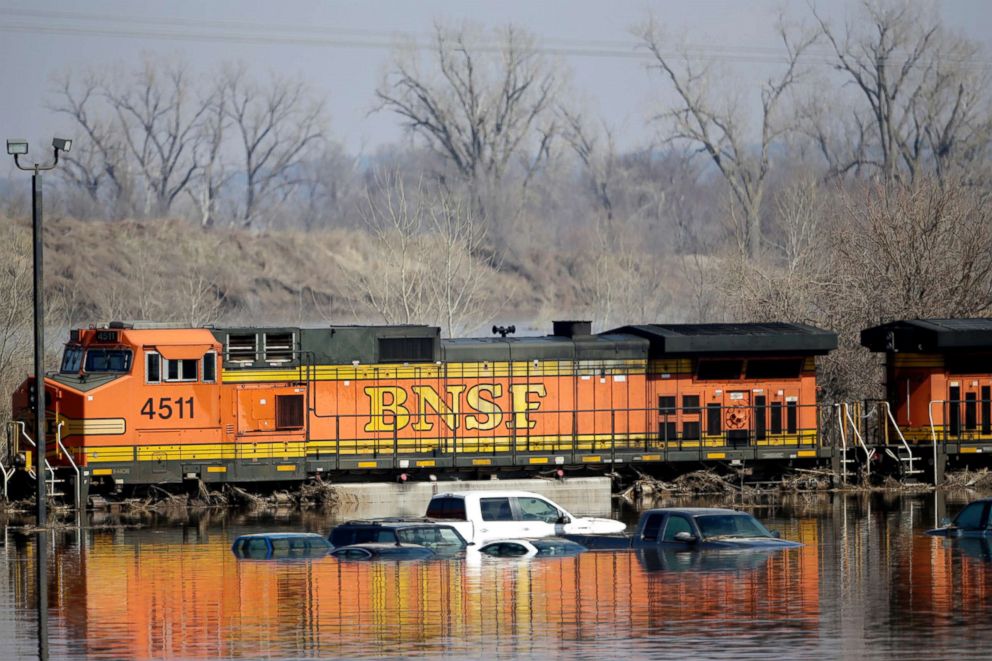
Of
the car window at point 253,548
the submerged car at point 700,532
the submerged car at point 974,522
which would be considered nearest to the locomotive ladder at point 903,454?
the submerged car at point 974,522

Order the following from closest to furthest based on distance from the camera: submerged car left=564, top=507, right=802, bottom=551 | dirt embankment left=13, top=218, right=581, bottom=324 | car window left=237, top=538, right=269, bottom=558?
submerged car left=564, top=507, right=802, bottom=551 < car window left=237, top=538, right=269, bottom=558 < dirt embankment left=13, top=218, right=581, bottom=324

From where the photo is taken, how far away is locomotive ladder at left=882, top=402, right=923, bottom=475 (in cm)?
4281

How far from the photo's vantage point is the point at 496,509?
30656 mm

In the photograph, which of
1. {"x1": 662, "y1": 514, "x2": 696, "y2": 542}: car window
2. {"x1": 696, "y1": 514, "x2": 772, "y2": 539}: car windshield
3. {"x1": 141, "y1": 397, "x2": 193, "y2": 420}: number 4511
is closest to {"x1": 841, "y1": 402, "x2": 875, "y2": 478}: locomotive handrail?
{"x1": 696, "y1": 514, "x2": 772, "y2": 539}: car windshield

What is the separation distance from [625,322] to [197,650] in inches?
2327

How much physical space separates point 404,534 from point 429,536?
0.46 meters

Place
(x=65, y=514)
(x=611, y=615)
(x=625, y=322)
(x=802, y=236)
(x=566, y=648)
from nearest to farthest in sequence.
Result: 1. (x=566, y=648)
2. (x=611, y=615)
3. (x=65, y=514)
4. (x=802, y=236)
5. (x=625, y=322)

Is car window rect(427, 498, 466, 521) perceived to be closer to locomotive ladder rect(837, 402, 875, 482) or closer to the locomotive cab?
the locomotive cab

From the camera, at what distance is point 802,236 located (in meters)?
67.2

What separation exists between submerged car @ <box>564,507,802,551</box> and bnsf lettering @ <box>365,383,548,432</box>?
1183 cm

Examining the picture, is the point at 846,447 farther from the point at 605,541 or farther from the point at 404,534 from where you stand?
the point at 404,534

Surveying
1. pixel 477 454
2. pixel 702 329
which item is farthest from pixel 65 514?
pixel 702 329

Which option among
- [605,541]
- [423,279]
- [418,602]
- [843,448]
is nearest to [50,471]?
[605,541]

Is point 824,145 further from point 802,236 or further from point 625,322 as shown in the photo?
point 802,236
